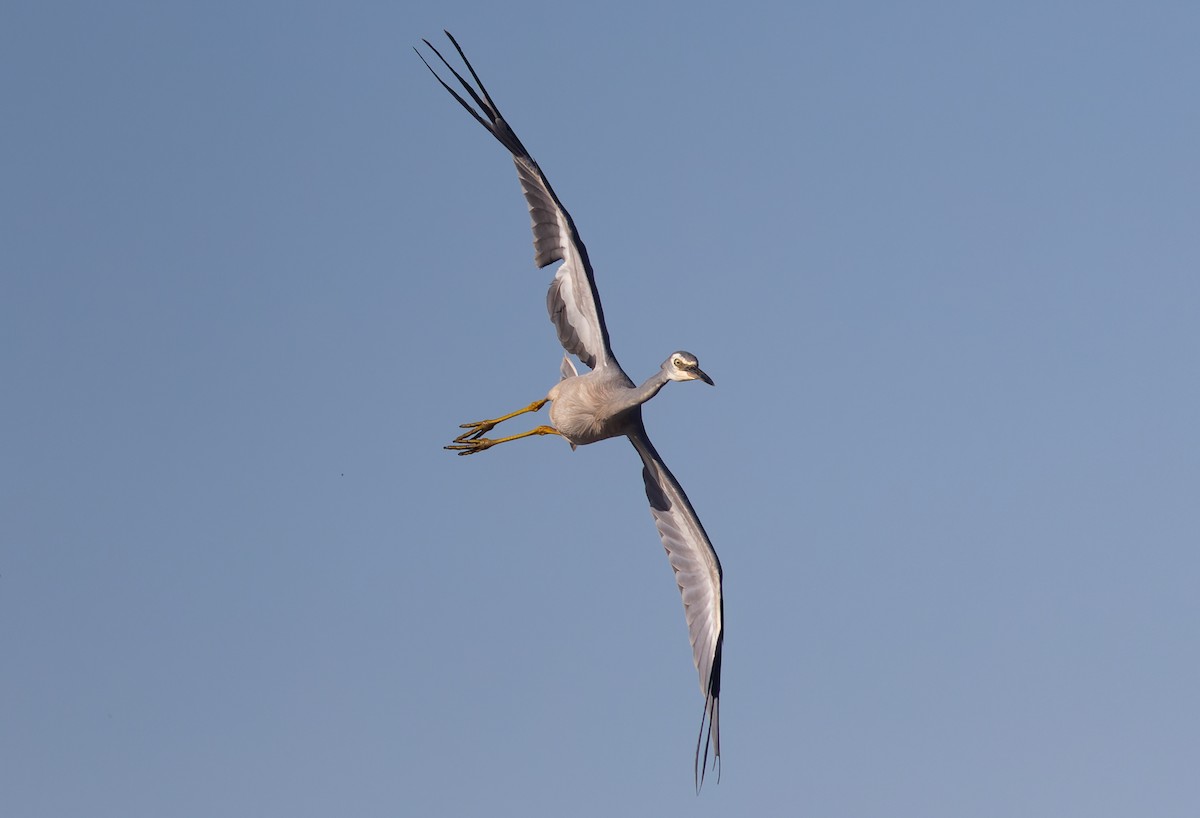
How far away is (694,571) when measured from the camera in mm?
31734

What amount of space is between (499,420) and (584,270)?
11.2ft

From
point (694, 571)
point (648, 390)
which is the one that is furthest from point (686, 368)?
point (694, 571)

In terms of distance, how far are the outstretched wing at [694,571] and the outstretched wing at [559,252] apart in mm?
2000

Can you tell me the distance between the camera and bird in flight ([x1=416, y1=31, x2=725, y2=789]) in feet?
94.9

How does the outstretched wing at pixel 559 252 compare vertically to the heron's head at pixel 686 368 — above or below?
above

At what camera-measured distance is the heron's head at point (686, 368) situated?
92.4ft

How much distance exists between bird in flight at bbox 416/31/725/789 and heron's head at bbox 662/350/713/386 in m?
0.02

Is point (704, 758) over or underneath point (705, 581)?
underneath

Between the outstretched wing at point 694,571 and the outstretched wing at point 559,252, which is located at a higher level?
the outstretched wing at point 559,252

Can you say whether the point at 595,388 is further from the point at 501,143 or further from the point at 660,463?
the point at 501,143

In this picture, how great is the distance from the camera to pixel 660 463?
31125mm

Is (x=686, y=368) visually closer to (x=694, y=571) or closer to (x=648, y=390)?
(x=648, y=390)

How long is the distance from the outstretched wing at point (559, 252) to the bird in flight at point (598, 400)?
0.02 metres

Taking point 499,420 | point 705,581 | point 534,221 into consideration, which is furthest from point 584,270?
point 705,581
